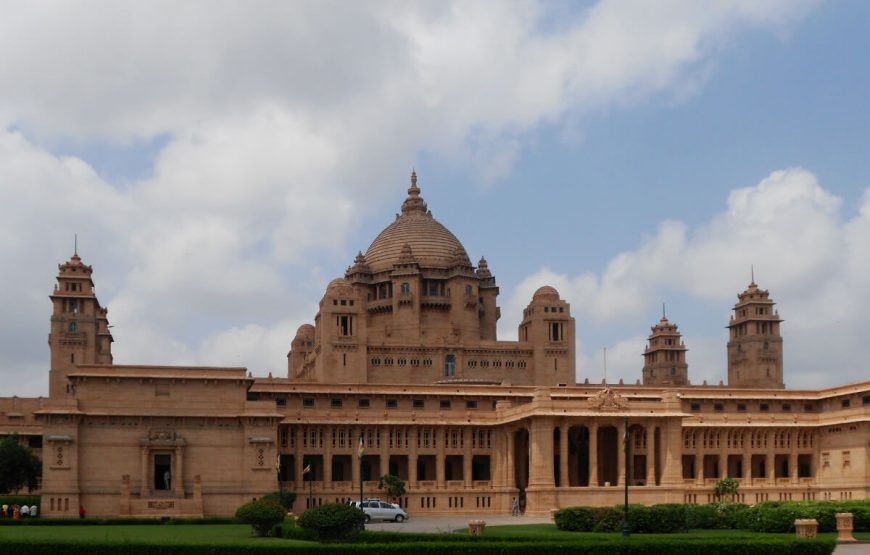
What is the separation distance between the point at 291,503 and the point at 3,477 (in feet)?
67.9

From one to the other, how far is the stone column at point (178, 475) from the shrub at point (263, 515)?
2328cm

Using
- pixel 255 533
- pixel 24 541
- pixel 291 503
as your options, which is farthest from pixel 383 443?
pixel 24 541

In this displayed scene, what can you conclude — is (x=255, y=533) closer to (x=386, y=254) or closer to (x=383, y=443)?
(x=383, y=443)

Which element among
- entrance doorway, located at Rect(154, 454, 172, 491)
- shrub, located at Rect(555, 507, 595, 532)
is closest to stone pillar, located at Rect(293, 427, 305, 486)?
entrance doorway, located at Rect(154, 454, 172, 491)

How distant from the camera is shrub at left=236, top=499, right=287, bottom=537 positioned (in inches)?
2110

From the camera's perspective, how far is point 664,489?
80438mm

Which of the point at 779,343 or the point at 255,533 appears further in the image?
the point at 779,343

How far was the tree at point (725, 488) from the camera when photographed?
84.2 metres

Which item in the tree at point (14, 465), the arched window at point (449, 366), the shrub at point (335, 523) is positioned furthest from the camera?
the arched window at point (449, 366)

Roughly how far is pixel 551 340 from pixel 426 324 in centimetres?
1129

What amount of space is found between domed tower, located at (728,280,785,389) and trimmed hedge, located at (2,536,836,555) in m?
85.6

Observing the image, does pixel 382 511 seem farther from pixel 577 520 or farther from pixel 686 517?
pixel 686 517

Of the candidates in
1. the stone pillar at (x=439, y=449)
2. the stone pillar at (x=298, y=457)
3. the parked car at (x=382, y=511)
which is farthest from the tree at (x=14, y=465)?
the stone pillar at (x=439, y=449)

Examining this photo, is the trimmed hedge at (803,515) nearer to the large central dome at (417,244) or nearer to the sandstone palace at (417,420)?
the sandstone palace at (417,420)
